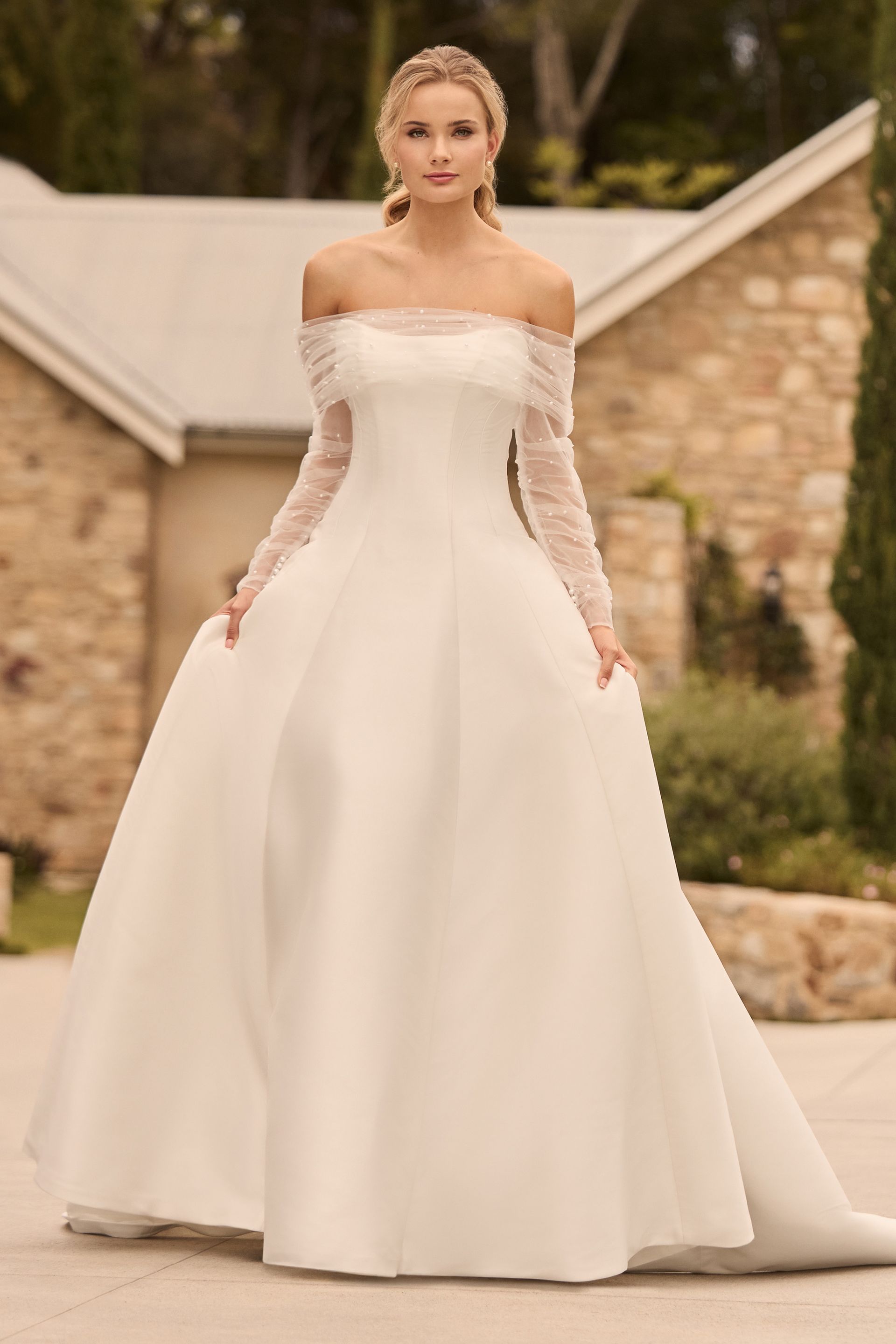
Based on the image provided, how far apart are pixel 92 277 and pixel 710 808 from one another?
31.5ft

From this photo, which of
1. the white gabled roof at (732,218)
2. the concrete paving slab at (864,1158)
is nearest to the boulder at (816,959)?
the concrete paving slab at (864,1158)

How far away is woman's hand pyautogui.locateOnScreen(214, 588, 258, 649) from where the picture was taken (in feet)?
13.5

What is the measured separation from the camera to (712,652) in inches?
536

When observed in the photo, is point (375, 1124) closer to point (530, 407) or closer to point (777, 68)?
point (530, 407)

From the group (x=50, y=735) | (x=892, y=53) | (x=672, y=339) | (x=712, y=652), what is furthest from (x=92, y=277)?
(x=892, y=53)

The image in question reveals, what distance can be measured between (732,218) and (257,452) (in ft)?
14.0

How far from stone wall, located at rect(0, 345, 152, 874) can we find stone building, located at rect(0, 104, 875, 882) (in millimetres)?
16

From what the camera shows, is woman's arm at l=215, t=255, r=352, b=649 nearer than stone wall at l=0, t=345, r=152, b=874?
Yes

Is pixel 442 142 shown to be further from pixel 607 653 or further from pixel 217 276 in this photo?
pixel 217 276

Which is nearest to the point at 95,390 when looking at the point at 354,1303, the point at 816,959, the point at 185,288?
the point at 185,288

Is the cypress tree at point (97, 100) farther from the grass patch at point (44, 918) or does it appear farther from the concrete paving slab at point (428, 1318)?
the concrete paving slab at point (428, 1318)

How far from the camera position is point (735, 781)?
9.75 m

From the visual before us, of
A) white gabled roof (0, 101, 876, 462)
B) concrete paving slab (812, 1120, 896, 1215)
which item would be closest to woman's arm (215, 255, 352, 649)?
concrete paving slab (812, 1120, 896, 1215)

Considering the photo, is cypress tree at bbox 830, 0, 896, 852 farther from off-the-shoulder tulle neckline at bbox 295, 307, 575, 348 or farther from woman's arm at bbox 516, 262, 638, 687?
off-the-shoulder tulle neckline at bbox 295, 307, 575, 348
